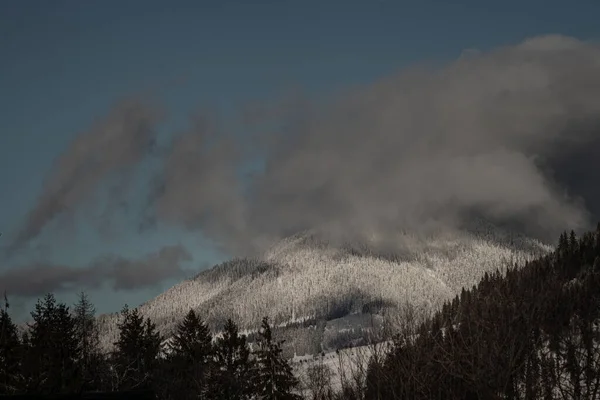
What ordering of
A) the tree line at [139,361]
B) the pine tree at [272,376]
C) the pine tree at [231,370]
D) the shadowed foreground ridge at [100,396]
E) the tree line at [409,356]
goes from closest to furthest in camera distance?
the shadowed foreground ridge at [100,396], the tree line at [409,356], the tree line at [139,361], the pine tree at [231,370], the pine tree at [272,376]

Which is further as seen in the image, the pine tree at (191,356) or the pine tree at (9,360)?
the pine tree at (191,356)

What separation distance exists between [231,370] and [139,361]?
984 cm

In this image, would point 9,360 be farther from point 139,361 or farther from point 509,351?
point 509,351

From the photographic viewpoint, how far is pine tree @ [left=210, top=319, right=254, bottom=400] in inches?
2400

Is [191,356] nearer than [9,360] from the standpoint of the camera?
No

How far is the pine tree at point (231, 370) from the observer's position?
2400 inches

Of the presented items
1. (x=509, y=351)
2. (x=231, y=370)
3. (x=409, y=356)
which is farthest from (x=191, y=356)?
(x=509, y=351)

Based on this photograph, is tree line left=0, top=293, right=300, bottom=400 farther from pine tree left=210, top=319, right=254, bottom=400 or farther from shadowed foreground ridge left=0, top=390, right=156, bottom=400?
shadowed foreground ridge left=0, top=390, right=156, bottom=400

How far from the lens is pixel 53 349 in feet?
183

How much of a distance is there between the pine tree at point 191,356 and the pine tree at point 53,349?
1225 cm

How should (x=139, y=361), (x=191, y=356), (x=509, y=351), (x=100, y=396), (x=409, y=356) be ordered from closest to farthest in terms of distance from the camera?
(x=100, y=396) → (x=509, y=351) → (x=409, y=356) → (x=139, y=361) → (x=191, y=356)

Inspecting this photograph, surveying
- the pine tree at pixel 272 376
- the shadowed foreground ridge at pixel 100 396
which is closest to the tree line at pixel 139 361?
the pine tree at pixel 272 376

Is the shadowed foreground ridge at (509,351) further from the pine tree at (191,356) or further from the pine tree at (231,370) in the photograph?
the pine tree at (191,356)

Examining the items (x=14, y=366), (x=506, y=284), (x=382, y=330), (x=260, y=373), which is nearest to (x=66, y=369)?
(x=14, y=366)
